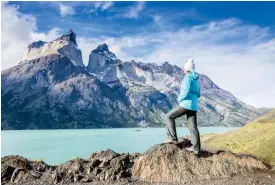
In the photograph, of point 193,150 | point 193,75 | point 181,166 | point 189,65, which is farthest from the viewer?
point 193,150

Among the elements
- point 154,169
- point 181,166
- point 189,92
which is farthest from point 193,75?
point 154,169

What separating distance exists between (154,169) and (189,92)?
3583 millimetres

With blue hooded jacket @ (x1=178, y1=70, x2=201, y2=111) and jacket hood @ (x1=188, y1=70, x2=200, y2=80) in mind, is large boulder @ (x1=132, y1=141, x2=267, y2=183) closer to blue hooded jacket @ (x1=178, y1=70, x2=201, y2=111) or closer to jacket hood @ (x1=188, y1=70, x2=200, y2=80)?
blue hooded jacket @ (x1=178, y1=70, x2=201, y2=111)

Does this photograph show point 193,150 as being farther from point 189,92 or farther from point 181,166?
point 189,92

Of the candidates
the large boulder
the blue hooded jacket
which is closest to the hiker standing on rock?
the blue hooded jacket

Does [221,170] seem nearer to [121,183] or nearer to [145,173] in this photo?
[145,173]

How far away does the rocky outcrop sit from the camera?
16.6 metres

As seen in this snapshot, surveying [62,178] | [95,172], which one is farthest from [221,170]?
[62,178]

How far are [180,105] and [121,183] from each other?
13.4 feet

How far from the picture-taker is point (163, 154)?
17250 mm

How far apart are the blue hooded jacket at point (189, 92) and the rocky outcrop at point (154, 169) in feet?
6.82

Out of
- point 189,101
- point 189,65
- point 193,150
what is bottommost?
point 193,150

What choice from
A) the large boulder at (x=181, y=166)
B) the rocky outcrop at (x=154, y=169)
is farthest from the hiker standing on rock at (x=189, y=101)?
the rocky outcrop at (x=154, y=169)

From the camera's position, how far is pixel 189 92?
55.6 feet
